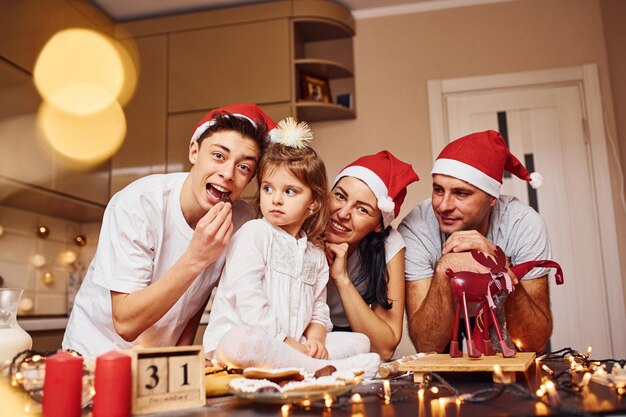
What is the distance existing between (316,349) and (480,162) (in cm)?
94

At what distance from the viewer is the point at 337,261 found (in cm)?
175

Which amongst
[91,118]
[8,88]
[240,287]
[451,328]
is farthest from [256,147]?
[91,118]

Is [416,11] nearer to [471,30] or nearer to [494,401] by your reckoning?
[471,30]

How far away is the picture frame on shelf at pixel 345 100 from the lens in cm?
381

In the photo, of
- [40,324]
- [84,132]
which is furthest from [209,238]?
[84,132]

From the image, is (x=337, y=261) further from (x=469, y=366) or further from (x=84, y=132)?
(x=84, y=132)

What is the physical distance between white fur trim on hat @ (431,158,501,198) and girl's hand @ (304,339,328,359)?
81cm

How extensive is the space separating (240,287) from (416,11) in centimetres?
295

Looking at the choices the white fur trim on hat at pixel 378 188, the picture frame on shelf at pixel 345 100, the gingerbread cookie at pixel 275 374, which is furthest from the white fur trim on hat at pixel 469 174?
the picture frame on shelf at pixel 345 100

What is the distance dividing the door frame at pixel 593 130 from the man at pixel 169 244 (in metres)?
2.26

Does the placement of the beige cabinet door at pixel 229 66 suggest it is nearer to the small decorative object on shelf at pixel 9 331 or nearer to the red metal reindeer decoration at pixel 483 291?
the red metal reindeer decoration at pixel 483 291

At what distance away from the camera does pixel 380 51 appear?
385cm

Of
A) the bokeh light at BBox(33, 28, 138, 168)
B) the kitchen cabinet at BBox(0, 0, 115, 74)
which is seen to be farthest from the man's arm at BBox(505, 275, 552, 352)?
the kitchen cabinet at BBox(0, 0, 115, 74)

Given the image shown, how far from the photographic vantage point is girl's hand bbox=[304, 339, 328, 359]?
4.73 ft
